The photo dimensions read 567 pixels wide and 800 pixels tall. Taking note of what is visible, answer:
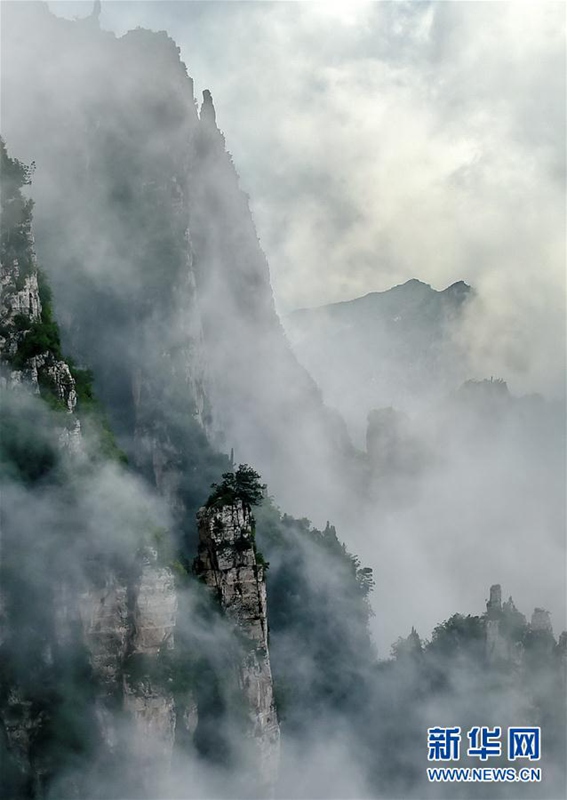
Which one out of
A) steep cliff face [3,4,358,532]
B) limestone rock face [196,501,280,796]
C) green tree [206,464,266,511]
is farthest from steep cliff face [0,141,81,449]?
steep cliff face [3,4,358,532]

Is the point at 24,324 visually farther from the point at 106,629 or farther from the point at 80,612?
the point at 106,629

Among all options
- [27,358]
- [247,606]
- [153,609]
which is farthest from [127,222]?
[153,609]

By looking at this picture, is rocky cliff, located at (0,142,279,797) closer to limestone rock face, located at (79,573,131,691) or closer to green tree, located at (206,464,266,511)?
limestone rock face, located at (79,573,131,691)

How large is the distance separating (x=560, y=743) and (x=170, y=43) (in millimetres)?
96508

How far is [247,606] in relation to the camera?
64250 mm

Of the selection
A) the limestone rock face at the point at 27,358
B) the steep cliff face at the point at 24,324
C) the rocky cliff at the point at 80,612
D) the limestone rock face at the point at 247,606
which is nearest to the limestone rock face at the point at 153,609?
the rocky cliff at the point at 80,612

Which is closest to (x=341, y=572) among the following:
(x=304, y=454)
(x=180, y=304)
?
(x=180, y=304)

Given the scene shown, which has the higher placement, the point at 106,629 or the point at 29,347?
the point at 29,347

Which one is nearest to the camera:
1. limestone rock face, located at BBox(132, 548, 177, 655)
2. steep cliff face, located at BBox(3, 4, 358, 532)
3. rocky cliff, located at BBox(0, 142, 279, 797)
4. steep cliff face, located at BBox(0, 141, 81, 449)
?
rocky cliff, located at BBox(0, 142, 279, 797)

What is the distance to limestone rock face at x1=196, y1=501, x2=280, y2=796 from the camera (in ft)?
208

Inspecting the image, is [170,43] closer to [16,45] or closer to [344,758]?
[16,45]

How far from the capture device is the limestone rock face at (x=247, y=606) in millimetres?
63250

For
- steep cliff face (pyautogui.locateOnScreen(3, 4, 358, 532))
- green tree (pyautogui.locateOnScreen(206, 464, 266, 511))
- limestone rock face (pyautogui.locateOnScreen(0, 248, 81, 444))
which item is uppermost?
steep cliff face (pyautogui.locateOnScreen(3, 4, 358, 532))

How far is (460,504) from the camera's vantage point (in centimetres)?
18938
